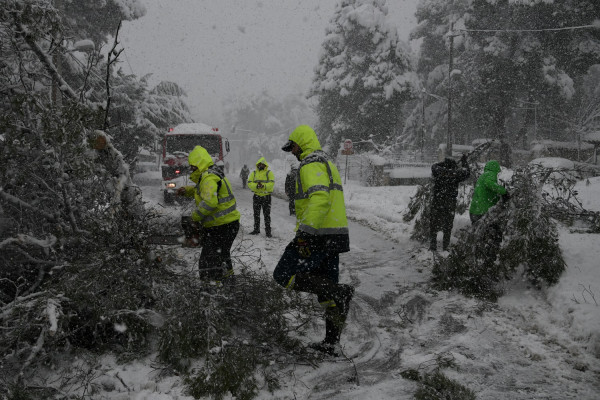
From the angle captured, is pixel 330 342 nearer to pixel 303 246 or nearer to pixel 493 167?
pixel 303 246

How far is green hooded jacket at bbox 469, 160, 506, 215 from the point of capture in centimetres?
585

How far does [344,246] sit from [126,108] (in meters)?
16.9

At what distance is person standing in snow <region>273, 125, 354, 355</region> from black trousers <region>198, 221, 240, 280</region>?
4.21 ft

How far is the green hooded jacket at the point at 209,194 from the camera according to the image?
4359 mm

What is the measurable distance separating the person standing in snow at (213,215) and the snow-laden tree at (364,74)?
23.0 m

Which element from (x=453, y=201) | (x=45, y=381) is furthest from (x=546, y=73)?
(x=45, y=381)

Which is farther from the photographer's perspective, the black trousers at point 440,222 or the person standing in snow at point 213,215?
the black trousers at point 440,222

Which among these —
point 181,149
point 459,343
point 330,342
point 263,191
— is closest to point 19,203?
point 330,342

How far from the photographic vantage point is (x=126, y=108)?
58.2 feet

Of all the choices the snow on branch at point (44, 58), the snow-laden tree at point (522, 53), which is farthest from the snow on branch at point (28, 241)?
the snow-laden tree at point (522, 53)

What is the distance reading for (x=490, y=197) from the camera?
6.03 metres

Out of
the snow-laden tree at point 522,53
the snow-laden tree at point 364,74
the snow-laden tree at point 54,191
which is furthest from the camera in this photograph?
the snow-laden tree at point 364,74

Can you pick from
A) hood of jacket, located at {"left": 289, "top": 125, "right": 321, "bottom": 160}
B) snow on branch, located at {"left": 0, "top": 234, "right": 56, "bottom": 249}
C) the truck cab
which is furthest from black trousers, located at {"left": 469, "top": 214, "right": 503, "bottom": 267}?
the truck cab

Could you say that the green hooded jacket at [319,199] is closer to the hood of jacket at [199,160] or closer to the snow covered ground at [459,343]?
the snow covered ground at [459,343]
